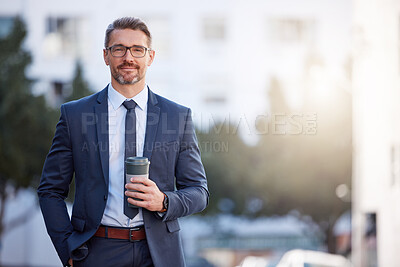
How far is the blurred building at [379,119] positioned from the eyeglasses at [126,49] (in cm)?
1033

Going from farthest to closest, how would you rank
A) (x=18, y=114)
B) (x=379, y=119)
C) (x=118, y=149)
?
(x=18, y=114) → (x=379, y=119) → (x=118, y=149)

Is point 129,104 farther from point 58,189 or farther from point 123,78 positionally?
point 58,189

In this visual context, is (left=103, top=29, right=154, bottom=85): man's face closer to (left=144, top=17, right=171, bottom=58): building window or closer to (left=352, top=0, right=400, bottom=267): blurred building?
(left=352, top=0, right=400, bottom=267): blurred building

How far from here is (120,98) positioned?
2.75 m

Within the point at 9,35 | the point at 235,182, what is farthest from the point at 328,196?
the point at 9,35

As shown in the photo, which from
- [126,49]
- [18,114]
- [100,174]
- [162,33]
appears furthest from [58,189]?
[162,33]

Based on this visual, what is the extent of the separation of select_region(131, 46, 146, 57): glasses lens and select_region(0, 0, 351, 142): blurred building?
789 inches

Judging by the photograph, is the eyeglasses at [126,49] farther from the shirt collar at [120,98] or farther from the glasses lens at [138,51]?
the shirt collar at [120,98]

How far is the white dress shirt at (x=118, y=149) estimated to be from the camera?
257 centimetres

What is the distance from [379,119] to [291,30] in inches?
448

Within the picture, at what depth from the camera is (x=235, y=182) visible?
57.1ft

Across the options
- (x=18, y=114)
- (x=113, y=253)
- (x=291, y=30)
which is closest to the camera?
(x=113, y=253)

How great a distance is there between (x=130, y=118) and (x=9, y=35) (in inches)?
472

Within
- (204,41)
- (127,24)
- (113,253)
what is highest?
(204,41)
